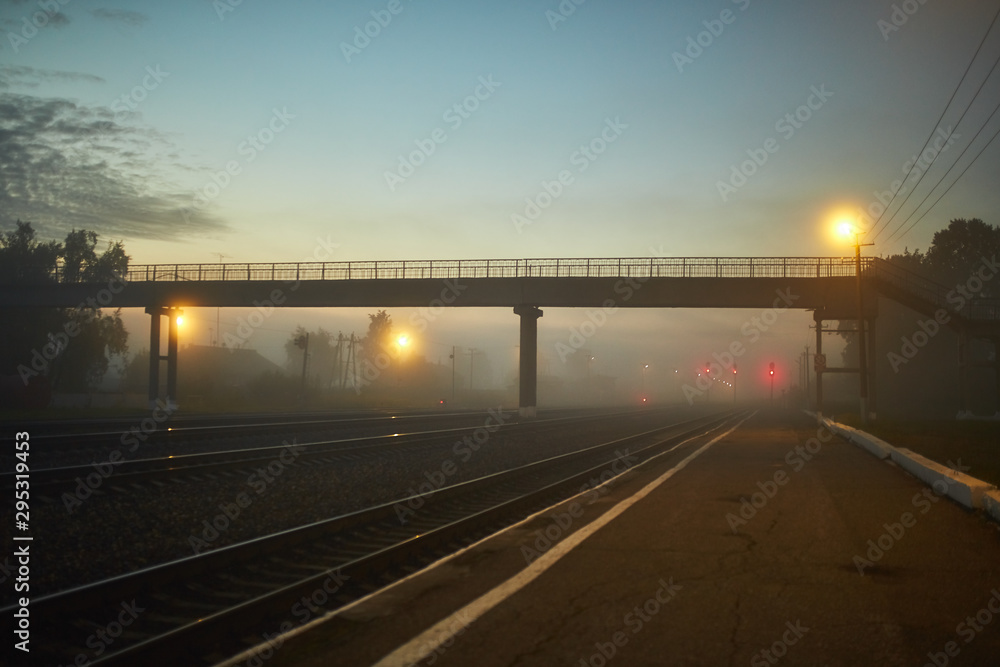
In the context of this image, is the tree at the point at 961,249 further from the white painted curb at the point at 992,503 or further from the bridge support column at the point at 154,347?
the white painted curb at the point at 992,503

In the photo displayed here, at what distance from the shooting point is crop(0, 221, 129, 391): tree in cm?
5303

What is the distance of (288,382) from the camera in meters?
66.4

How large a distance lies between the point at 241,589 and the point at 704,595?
4349mm

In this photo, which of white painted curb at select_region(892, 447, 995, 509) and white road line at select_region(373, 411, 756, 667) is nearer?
white road line at select_region(373, 411, 756, 667)

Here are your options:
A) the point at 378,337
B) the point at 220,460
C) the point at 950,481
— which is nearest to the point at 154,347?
the point at 220,460

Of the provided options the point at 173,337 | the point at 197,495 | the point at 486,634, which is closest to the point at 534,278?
the point at 173,337

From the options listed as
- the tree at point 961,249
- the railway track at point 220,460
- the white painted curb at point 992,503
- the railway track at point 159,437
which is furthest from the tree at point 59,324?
the tree at point 961,249

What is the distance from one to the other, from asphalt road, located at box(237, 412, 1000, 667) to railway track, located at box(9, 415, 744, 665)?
532mm

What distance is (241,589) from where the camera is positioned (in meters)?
7.18

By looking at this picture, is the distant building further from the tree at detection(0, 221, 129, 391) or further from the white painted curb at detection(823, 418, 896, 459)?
the white painted curb at detection(823, 418, 896, 459)

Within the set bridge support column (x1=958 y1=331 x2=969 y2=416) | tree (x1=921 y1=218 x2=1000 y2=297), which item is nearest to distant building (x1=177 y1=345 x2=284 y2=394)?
bridge support column (x1=958 y1=331 x2=969 y2=416)

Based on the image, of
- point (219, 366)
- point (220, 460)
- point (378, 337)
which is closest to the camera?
point (220, 460)

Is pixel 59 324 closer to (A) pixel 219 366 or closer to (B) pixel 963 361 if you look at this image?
(A) pixel 219 366

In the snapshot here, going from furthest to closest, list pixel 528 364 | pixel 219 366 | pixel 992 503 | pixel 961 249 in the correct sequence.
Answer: pixel 219 366 < pixel 961 249 < pixel 528 364 < pixel 992 503
